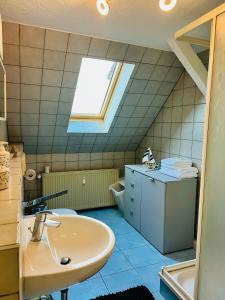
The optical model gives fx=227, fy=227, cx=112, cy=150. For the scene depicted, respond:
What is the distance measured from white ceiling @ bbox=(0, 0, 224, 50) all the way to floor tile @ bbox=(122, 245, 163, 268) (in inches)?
83.2

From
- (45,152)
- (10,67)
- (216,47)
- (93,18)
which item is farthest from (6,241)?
(45,152)

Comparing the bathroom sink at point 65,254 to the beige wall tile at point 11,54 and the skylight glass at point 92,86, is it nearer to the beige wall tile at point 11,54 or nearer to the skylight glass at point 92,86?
the beige wall tile at point 11,54

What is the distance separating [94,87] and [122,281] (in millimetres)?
2256

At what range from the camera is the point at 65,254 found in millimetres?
1243

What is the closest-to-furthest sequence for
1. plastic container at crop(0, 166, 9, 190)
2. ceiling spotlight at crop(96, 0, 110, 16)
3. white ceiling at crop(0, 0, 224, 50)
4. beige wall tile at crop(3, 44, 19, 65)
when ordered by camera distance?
plastic container at crop(0, 166, 9, 190), ceiling spotlight at crop(96, 0, 110, 16), white ceiling at crop(0, 0, 224, 50), beige wall tile at crop(3, 44, 19, 65)

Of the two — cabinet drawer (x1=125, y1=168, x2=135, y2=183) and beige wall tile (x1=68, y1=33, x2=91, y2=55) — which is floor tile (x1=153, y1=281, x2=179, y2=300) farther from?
beige wall tile (x1=68, y1=33, x2=91, y2=55)

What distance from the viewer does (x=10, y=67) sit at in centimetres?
212

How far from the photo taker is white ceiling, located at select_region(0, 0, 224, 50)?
146 centimetres

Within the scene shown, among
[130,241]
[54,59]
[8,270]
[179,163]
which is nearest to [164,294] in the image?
[130,241]

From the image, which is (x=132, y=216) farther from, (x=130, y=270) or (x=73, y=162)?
(x=73, y=162)

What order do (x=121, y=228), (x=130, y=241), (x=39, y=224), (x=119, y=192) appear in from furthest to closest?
(x=119, y=192) → (x=121, y=228) → (x=130, y=241) → (x=39, y=224)

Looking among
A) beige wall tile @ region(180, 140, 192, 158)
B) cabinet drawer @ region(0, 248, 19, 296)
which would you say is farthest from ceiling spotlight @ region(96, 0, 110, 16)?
beige wall tile @ region(180, 140, 192, 158)

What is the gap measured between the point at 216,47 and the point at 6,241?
127 centimetres

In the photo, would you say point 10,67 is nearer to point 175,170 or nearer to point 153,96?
point 153,96
